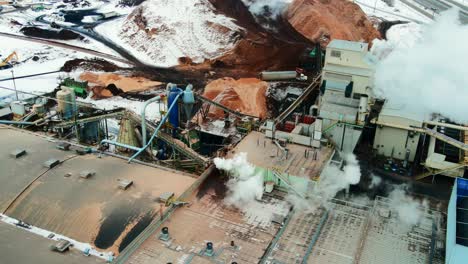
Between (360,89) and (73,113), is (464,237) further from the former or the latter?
(73,113)

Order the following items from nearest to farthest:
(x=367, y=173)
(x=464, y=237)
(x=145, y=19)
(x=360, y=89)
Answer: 1. (x=464, y=237)
2. (x=367, y=173)
3. (x=360, y=89)
4. (x=145, y=19)

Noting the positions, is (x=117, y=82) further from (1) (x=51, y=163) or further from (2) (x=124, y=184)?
(2) (x=124, y=184)

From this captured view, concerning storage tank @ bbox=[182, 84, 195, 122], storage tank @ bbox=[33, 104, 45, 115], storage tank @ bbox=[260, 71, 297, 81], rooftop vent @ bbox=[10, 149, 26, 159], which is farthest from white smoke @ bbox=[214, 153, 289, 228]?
storage tank @ bbox=[260, 71, 297, 81]

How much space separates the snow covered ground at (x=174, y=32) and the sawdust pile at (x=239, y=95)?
1305 centimetres

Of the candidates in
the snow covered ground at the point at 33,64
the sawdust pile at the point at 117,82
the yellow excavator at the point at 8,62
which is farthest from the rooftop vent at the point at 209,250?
the yellow excavator at the point at 8,62

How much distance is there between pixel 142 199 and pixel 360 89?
66.8 ft

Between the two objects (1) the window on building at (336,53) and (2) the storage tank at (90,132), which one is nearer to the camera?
(1) the window on building at (336,53)

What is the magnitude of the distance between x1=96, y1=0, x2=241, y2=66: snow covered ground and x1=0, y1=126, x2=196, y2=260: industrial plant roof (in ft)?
115

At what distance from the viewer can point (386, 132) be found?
34.0 metres

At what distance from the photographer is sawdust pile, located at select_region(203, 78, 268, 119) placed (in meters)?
48.7

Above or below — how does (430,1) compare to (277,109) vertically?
above

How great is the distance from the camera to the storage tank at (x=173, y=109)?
37.1 metres

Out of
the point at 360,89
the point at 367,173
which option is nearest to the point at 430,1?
the point at 360,89

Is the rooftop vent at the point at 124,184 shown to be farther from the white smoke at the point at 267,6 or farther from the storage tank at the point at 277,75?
the white smoke at the point at 267,6
